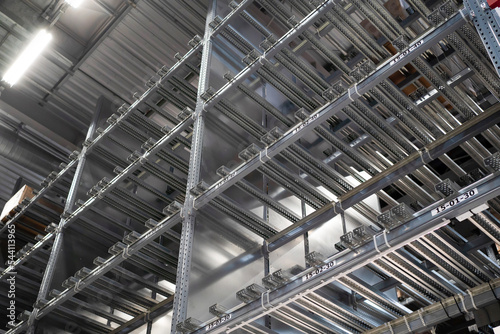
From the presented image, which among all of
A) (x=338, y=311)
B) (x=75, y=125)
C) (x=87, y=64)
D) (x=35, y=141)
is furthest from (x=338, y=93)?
(x=35, y=141)

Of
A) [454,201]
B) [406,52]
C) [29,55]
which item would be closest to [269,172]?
[406,52]

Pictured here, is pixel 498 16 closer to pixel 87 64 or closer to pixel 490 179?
pixel 490 179

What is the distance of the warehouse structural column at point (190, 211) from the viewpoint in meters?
6.45

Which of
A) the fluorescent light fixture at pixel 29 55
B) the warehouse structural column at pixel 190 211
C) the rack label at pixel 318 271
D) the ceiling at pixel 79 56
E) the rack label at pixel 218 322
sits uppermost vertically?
the ceiling at pixel 79 56

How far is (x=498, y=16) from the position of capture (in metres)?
4.74

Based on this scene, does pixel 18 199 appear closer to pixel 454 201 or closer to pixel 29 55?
pixel 29 55

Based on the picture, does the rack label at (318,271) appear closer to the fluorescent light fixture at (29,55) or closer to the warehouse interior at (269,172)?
the warehouse interior at (269,172)

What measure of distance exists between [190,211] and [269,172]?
1.11 metres

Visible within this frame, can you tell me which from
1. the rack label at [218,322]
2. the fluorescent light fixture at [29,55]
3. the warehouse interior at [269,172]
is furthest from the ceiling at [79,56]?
the rack label at [218,322]

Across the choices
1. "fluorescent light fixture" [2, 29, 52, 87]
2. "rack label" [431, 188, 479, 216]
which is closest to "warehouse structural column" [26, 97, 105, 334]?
"fluorescent light fixture" [2, 29, 52, 87]

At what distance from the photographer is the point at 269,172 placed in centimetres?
708

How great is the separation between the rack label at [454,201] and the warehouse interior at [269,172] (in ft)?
0.04

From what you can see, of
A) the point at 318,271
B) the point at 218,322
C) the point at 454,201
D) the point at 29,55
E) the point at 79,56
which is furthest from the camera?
the point at 79,56

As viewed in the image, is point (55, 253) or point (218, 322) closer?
point (218, 322)
